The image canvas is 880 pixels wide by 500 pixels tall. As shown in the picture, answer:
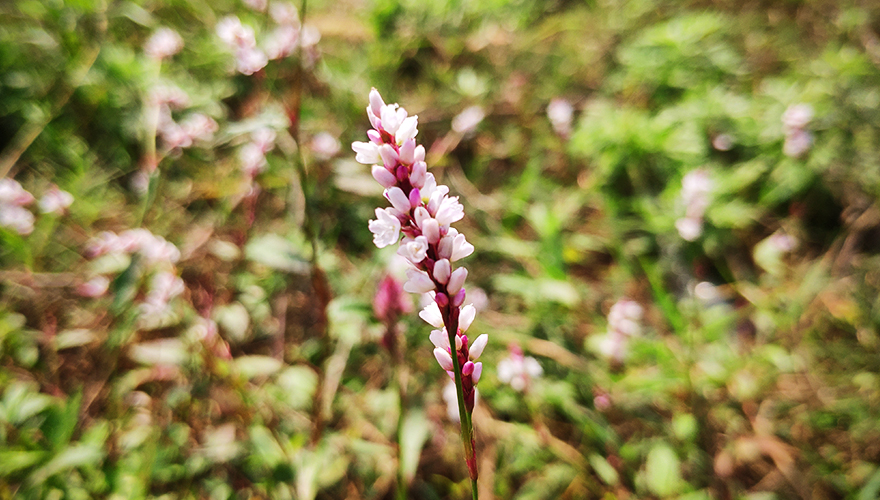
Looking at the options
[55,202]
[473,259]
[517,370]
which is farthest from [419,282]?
[55,202]

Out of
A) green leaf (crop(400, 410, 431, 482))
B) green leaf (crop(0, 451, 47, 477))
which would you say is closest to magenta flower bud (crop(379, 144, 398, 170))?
green leaf (crop(400, 410, 431, 482))

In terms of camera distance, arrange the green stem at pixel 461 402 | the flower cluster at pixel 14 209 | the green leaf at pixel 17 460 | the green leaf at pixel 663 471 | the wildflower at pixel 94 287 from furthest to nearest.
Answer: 1. the wildflower at pixel 94 287
2. the flower cluster at pixel 14 209
3. the green leaf at pixel 663 471
4. the green leaf at pixel 17 460
5. the green stem at pixel 461 402

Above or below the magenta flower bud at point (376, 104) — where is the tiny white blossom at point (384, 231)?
below

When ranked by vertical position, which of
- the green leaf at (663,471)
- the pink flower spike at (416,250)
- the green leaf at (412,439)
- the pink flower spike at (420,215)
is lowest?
the green leaf at (663,471)

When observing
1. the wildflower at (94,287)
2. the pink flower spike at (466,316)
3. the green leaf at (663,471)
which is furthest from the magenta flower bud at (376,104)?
the wildflower at (94,287)

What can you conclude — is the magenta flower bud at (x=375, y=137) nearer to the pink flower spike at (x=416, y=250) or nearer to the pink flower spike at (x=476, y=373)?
the pink flower spike at (x=416, y=250)

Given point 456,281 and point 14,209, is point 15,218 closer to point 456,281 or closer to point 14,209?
point 14,209

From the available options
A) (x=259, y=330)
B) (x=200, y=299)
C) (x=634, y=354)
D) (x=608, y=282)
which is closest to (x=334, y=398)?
(x=259, y=330)

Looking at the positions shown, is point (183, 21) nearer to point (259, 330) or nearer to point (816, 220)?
point (259, 330)
